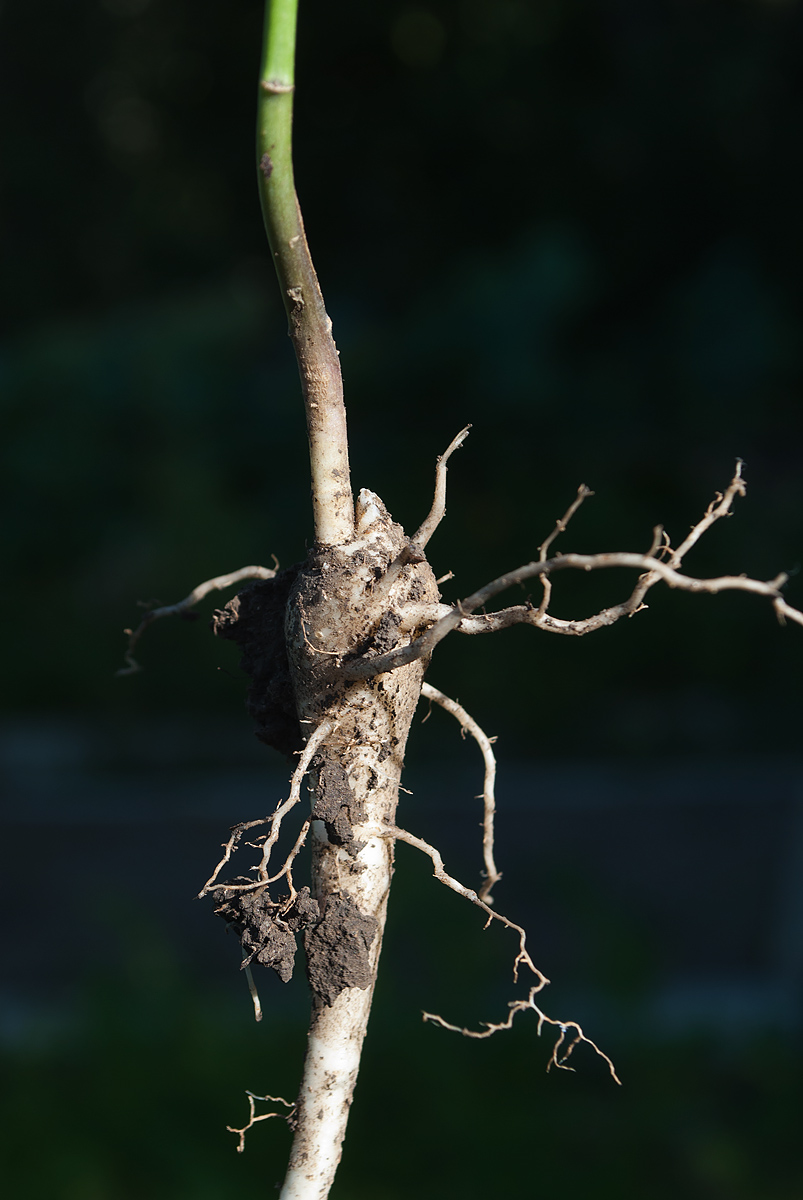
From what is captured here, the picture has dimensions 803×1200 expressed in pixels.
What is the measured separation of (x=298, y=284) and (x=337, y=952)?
1.58 feet

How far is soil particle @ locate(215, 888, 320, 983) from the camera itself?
2.29 ft

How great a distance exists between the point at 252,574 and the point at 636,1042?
2.27m

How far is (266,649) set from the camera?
82 cm

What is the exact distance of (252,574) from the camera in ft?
2.84

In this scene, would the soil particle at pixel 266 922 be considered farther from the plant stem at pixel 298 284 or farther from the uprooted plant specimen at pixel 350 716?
the plant stem at pixel 298 284

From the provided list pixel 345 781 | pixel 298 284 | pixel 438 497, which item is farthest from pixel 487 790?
pixel 298 284

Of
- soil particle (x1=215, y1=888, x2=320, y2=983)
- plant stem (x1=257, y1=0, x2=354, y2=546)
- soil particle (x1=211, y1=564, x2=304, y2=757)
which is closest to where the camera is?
plant stem (x1=257, y1=0, x2=354, y2=546)

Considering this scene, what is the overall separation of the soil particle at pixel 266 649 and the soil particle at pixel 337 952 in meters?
0.14

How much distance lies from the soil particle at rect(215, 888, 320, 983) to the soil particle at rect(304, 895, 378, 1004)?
0.02 m

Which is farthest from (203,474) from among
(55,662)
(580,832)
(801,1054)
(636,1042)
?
(801,1054)

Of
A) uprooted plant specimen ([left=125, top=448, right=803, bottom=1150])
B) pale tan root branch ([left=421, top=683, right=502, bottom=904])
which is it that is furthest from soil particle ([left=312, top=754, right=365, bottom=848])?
pale tan root branch ([left=421, top=683, right=502, bottom=904])

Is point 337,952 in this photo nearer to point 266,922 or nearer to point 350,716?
point 266,922

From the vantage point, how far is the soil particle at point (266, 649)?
31.5 inches

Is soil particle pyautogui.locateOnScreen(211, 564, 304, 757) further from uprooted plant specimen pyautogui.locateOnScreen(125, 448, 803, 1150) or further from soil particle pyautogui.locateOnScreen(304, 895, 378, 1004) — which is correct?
soil particle pyautogui.locateOnScreen(304, 895, 378, 1004)
